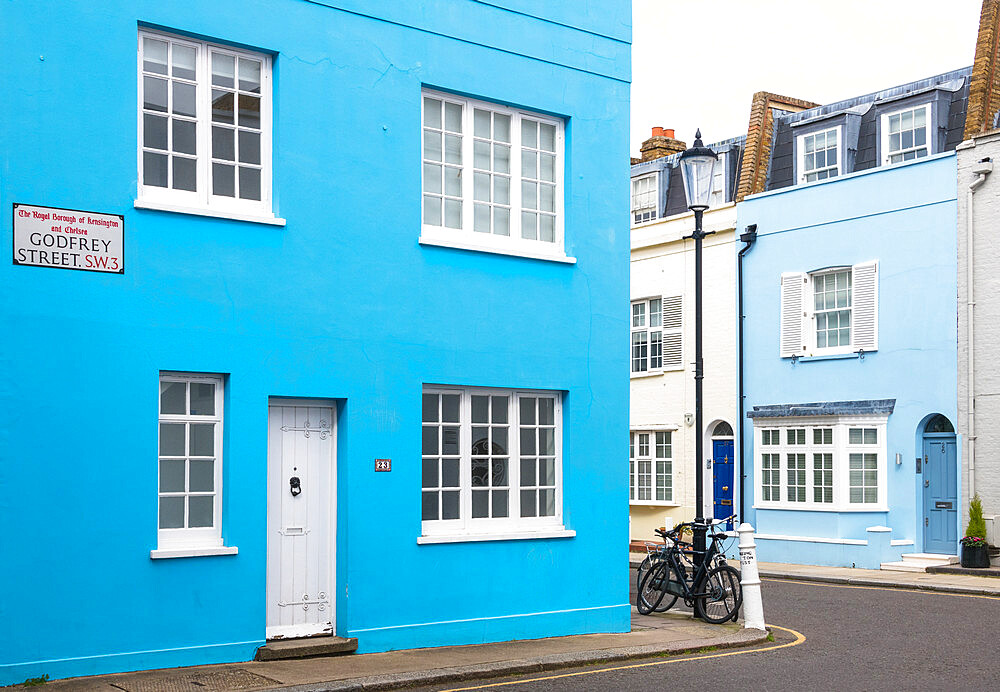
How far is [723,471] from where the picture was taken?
27812mm

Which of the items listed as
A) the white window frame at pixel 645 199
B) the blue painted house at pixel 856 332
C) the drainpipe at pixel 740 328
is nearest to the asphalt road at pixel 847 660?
the blue painted house at pixel 856 332

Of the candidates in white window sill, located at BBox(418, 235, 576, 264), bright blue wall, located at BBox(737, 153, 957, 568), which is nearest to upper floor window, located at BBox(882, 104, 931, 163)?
bright blue wall, located at BBox(737, 153, 957, 568)

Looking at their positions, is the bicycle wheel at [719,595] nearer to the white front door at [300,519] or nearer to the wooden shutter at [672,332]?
the white front door at [300,519]

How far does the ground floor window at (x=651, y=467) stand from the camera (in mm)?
29172

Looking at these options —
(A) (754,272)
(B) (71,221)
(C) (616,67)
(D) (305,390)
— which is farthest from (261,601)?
(A) (754,272)

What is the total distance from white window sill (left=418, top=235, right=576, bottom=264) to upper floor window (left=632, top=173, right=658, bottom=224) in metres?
17.9

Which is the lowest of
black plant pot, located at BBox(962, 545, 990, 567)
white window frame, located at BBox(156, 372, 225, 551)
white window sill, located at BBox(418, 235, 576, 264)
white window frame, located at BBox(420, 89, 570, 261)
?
black plant pot, located at BBox(962, 545, 990, 567)

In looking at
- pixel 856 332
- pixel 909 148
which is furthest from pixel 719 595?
pixel 909 148

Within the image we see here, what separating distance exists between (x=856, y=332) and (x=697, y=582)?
11.8 meters

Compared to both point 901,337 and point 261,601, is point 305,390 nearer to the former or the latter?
point 261,601

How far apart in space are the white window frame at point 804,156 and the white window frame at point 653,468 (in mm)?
7040

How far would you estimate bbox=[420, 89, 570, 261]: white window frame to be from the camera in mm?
12398

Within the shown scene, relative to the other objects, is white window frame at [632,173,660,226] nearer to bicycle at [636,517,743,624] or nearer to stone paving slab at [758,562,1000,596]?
stone paving slab at [758,562,1000,596]

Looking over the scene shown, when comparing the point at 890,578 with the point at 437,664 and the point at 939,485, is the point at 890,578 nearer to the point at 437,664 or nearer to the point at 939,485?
the point at 939,485
